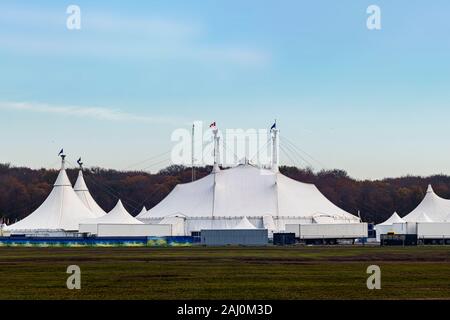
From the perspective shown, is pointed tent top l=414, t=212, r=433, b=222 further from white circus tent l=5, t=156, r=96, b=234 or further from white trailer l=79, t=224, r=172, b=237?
white circus tent l=5, t=156, r=96, b=234

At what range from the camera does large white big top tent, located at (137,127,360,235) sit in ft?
488

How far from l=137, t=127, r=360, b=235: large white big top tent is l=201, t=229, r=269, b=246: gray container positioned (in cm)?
1459

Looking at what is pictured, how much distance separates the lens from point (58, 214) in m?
147

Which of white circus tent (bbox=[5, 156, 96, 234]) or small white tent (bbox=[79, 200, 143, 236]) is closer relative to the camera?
small white tent (bbox=[79, 200, 143, 236])

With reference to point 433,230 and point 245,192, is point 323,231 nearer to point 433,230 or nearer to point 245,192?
point 433,230

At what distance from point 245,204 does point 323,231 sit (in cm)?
2074

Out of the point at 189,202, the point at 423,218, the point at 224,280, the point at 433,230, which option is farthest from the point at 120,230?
the point at 224,280

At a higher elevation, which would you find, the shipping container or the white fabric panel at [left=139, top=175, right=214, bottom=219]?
the white fabric panel at [left=139, top=175, right=214, bottom=219]

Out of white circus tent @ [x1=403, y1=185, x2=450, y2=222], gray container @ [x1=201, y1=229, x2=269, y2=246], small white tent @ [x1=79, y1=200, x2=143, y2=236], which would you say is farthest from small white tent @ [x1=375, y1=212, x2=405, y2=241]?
small white tent @ [x1=79, y1=200, x2=143, y2=236]
